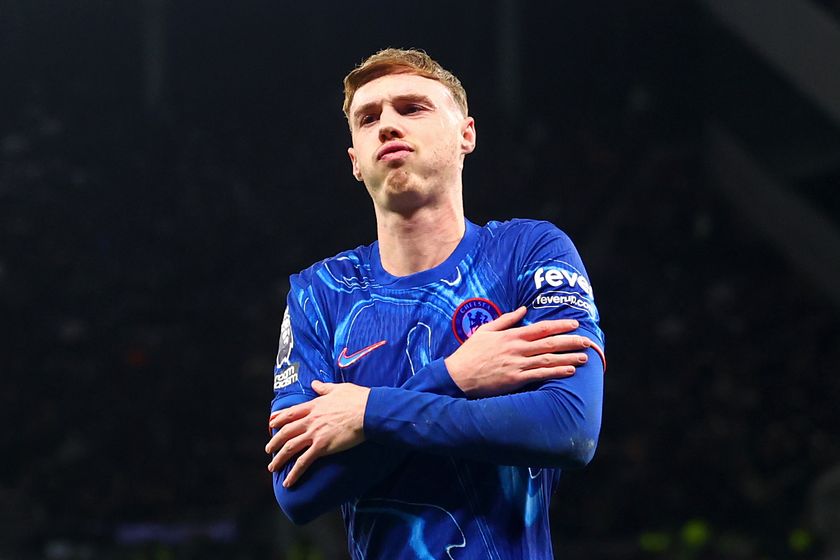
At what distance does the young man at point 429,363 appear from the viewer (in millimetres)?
2475

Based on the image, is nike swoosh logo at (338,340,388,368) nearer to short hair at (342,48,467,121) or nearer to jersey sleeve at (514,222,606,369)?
jersey sleeve at (514,222,606,369)

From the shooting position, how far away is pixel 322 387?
2668mm

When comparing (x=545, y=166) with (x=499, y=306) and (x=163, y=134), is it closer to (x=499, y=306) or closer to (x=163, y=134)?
(x=163, y=134)

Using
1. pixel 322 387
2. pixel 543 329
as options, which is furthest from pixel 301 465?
pixel 543 329

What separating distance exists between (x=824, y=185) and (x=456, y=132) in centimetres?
1290

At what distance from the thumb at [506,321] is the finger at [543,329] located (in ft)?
0.24

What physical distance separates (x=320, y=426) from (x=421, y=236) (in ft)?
2.13

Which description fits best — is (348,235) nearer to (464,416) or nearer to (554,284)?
(554,284)

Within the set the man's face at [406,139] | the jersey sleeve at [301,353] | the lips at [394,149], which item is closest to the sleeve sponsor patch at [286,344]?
the jersey sleeve at [301,353]

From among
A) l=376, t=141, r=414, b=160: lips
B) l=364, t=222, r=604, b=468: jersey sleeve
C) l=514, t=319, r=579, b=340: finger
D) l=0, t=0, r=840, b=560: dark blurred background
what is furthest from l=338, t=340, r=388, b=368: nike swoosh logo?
l=0, t=0, r=840, b=560: dark blurred background

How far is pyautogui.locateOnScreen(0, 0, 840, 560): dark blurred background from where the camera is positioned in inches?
442

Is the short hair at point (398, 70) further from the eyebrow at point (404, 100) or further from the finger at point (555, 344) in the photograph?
the finger at point (555, 344)

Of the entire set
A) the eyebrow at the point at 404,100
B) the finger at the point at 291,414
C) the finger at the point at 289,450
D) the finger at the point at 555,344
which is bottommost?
the finger at the point at 289,450

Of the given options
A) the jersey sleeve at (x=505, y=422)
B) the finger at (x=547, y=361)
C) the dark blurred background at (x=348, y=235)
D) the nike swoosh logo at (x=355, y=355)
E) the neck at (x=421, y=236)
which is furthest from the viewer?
the dark blurred background at (x=348, y=235)
